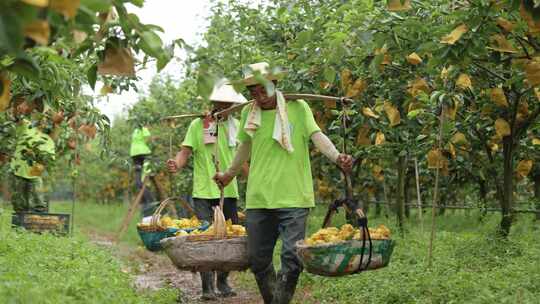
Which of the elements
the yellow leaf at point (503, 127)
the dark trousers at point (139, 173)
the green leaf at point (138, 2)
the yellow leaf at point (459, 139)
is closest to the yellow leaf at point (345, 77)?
the yellow leaf at point (459, 139)

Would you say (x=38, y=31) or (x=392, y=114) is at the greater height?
(x=392, y=114)

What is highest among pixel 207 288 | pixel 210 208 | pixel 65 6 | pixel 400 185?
pixel 65 6

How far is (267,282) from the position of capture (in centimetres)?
483

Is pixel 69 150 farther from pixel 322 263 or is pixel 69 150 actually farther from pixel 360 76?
pixel 322 263

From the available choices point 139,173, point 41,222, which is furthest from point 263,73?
point 139,173

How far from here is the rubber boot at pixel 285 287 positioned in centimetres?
452

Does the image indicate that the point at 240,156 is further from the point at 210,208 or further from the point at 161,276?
the point at 161,276

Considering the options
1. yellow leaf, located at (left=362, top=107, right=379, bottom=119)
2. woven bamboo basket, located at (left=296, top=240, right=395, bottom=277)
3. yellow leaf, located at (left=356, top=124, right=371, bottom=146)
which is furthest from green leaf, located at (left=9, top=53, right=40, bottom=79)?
yellow leaf, located at (left=356, top=124, right=371, bottom=146)

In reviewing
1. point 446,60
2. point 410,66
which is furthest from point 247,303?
point 446,60

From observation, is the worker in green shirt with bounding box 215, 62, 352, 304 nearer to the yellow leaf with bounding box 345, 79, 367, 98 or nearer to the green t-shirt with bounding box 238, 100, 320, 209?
the green t-shirt with bounding box 238, 100, 320, 209

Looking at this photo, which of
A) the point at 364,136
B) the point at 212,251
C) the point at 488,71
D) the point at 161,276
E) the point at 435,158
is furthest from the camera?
the point at 161,276

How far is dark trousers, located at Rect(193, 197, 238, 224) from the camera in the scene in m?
6.20

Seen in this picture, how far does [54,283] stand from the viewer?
4.44 m

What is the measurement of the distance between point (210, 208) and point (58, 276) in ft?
5.52
